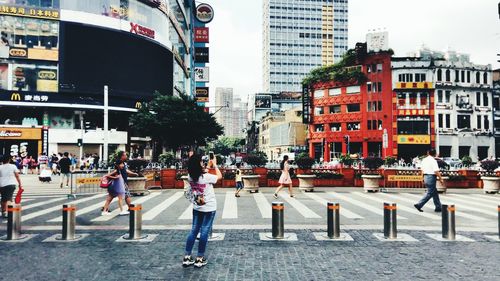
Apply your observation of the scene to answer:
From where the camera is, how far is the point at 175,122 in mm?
40031

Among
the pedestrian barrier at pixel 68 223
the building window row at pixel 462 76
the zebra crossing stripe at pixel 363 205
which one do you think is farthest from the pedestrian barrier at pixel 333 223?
the building window row at pixel 462 76

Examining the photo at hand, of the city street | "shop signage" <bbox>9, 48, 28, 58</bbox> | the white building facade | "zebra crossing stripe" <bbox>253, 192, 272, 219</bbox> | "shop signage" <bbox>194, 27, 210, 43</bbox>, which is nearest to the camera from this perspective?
the city street

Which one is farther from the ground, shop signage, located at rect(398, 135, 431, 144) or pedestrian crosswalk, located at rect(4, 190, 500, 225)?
shop signage, located at rect(398, 135, 431, 144)

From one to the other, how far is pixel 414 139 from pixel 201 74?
183ft

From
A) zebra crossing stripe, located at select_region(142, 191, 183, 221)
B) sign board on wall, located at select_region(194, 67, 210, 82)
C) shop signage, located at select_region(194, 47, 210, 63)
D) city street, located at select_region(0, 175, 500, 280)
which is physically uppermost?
shop signage, located at select_region(194, 47, 210, 63)

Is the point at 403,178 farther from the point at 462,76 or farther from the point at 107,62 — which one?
the point at 462,76

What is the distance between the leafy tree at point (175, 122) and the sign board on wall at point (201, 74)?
2023 inches

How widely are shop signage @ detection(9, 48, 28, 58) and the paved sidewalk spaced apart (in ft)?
143

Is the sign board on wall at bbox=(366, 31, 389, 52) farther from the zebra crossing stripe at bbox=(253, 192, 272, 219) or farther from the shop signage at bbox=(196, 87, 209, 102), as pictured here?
the zebra crossing stripe at bbox=(253, 192, 272, 219)

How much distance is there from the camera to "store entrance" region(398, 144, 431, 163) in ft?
177

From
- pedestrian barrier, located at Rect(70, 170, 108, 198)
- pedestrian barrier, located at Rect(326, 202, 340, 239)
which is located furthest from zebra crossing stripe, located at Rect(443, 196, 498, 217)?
pedestrian barrier, located at Rect(70, 170, 108, 198)

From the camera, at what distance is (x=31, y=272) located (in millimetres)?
6223

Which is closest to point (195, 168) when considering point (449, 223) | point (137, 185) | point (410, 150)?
point (449, 223)

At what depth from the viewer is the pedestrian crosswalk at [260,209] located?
38.2 ft
